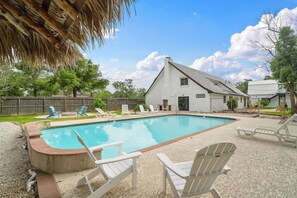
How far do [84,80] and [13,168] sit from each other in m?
23.0

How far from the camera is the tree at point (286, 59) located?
15812 millimetres

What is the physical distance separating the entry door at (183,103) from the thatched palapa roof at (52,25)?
67.3 ft

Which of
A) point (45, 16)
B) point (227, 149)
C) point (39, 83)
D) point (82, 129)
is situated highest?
point (39, 83)

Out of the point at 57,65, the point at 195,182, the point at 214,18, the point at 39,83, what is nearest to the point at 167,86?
the point at 214,18

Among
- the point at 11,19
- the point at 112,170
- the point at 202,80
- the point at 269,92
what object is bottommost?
the point at 112,170

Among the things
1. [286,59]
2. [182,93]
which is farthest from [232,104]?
[286,59]

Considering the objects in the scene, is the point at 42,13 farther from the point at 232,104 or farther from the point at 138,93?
the point at 138,93

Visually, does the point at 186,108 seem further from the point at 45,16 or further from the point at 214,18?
the point at 45,16

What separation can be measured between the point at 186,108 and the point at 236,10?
1302 cm

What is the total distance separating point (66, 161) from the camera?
12.6 feet

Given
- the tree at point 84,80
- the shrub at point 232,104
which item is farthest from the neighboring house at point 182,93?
the tree at point 84,80

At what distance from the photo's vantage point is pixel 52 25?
253cm

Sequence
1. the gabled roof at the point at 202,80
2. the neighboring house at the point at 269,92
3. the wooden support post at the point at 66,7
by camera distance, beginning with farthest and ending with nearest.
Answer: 1. the neighboring house at the point at 269,92
2. the gabled roof at the point at 202,80
3. the wooden support post at the point at 66,7

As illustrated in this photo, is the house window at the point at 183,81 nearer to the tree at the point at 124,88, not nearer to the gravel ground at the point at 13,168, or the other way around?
the tree at the point at 124,88
